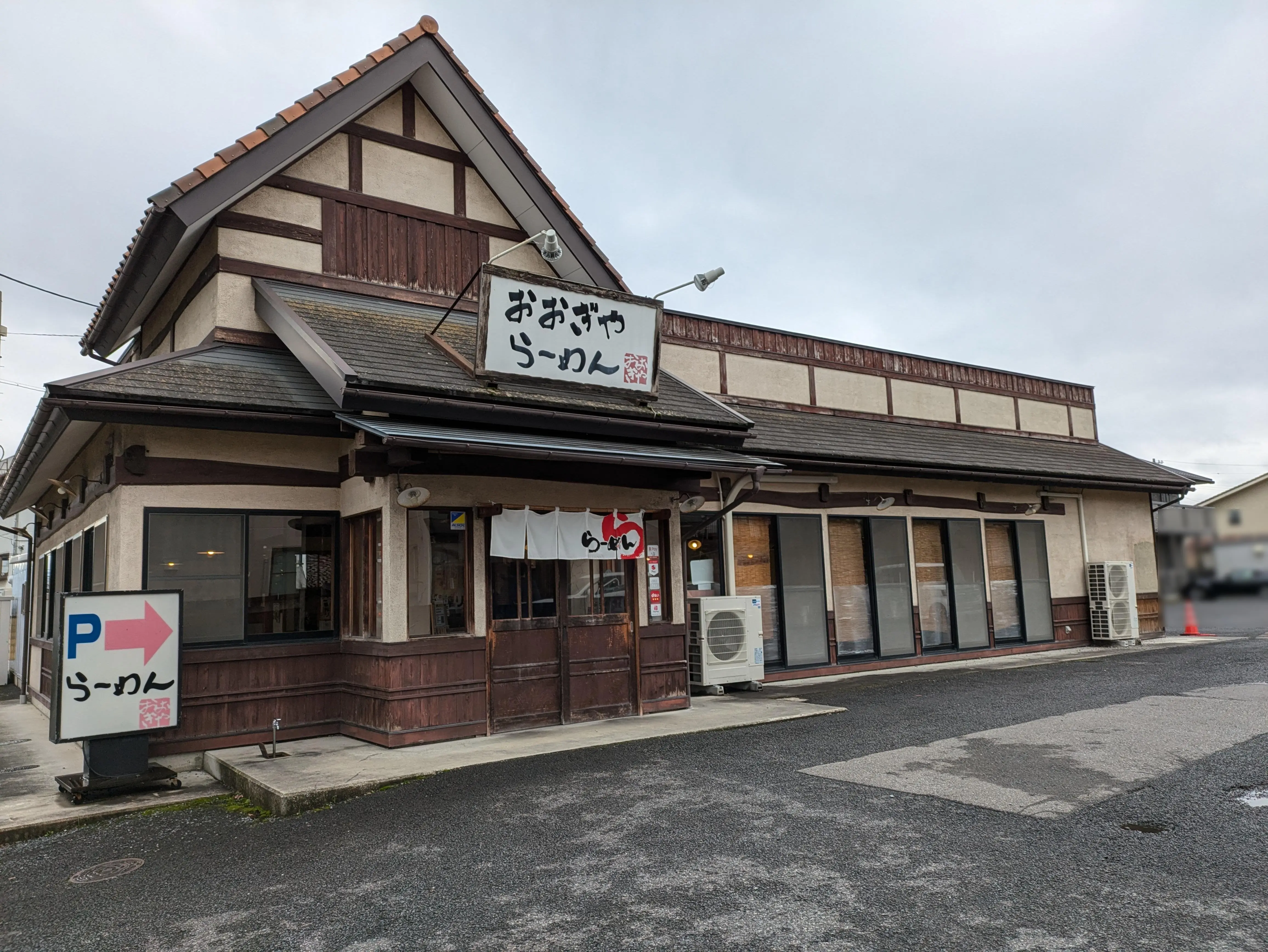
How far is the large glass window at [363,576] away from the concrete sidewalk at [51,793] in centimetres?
176

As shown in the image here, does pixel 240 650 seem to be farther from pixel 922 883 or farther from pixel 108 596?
pixel 922 883

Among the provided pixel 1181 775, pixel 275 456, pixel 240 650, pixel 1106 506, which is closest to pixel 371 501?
pixel 275 456

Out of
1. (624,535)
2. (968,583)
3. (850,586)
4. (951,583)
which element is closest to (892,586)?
(850,586)

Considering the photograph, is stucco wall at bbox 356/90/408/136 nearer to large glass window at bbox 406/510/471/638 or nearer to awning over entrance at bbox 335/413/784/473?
awning over entrance at bbox 335/413/784/473

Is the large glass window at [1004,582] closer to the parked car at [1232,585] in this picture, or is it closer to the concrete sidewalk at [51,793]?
the parked car at [1232,585]

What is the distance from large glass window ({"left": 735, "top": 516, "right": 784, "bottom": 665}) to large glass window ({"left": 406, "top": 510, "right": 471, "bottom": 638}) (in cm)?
470

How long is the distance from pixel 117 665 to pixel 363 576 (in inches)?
85.8

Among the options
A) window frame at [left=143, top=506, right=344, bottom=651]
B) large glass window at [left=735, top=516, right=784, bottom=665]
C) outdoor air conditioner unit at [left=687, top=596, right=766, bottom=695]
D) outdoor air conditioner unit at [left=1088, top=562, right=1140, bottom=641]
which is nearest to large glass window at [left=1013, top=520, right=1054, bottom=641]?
outdoor air conditioner unit at [left=1088, top=562, right=1140, bottom=641]

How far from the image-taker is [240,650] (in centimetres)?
804

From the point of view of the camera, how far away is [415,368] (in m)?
8.19

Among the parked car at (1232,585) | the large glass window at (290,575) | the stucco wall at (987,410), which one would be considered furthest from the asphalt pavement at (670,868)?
the stucco wall at (987,410)

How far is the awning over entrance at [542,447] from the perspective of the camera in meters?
7.10

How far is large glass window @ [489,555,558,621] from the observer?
27.7 feet

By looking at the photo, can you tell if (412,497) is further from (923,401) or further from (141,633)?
(923,401)
